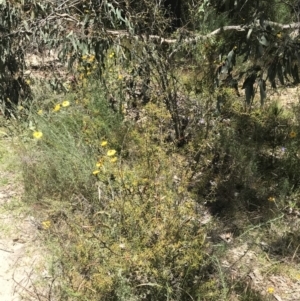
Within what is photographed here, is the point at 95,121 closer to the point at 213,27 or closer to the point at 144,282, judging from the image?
the point at 144,282

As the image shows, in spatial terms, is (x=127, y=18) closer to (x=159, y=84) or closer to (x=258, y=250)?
(x=159, y=84)

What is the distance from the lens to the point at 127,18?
11.4ft

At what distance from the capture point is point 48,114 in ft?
12.1

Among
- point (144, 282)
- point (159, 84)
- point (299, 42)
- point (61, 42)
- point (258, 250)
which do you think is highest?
point (299, 42)

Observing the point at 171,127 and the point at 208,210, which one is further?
the point at 171,127

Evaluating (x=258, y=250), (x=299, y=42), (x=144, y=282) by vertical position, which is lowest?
(x=258, y=250)

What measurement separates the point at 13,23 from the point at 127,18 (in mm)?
1193

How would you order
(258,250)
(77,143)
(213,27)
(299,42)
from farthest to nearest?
(213,27), (77,143), (258,250), (299,42)

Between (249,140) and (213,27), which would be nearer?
(249,140)

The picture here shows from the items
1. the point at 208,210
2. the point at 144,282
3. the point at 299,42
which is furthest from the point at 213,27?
the point at 144,282

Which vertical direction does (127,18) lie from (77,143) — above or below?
Result: above

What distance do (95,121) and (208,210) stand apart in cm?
117

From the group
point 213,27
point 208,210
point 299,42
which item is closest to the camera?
point 299,42

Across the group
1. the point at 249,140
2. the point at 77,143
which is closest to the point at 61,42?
the point at 77,143
